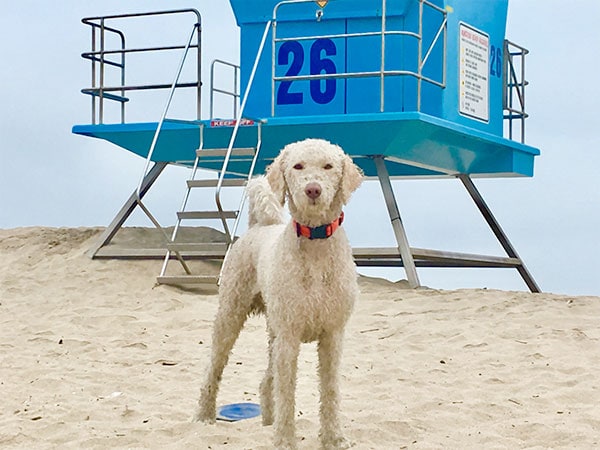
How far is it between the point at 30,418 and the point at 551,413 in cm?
332

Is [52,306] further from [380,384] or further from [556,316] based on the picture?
[556,316]

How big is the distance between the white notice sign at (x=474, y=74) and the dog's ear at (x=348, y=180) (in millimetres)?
6847

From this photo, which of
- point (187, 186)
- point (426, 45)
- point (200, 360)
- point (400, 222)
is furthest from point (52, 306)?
point (426, 45)

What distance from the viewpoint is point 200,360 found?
829 cm

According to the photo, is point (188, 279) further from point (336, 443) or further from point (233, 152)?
point (336, 443)

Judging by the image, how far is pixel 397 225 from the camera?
36.0 ft

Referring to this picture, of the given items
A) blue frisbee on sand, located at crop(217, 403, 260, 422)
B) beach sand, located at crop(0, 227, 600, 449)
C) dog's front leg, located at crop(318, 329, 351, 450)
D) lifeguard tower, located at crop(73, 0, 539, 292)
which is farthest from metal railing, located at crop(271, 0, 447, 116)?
dog's front leg, located at crop(318, 329, 351, 450)

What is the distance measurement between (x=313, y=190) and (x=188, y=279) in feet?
18.8

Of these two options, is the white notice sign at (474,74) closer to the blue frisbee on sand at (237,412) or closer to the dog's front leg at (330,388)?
the blue frisbee on sand at (237,412)

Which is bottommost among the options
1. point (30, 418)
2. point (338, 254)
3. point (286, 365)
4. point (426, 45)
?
point (30, 418)

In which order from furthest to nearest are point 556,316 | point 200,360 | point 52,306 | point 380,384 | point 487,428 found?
point 52,306 < point 556,316 < point 200,360 < point 380,384 < point 487,428

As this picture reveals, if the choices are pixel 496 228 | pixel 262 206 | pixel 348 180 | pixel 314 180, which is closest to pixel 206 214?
pixel 262 206

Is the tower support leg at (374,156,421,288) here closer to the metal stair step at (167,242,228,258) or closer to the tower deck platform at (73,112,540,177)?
the tower deck platform at (73,112,540,177)

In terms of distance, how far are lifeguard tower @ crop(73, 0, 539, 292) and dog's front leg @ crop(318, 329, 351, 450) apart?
4.65 m
